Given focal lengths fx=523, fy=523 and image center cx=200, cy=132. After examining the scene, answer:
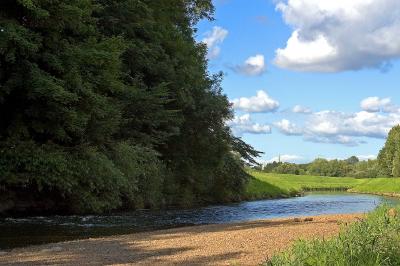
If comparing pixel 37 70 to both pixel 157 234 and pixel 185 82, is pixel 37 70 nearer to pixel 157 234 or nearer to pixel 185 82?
pixel 157 234

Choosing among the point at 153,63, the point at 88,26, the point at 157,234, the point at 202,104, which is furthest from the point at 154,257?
the point at 202,104

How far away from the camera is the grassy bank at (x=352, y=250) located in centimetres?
728

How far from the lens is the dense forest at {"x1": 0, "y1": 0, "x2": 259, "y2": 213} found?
2292 cm

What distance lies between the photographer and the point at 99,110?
84.4 ft

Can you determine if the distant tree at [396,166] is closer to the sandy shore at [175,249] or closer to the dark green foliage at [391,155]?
the dark green foliage at [391,155]

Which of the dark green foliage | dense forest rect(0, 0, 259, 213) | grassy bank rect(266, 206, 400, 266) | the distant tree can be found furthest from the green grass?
grassy bank rect(266, 206, 400, 266)

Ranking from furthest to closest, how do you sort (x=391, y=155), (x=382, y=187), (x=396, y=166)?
(x=391, y=155)
(x=396, y=166)
(x=382, y=187)

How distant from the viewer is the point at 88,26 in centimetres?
2689

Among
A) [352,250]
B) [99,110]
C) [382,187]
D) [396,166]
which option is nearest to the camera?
[352,250]

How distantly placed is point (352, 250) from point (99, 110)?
773 inches

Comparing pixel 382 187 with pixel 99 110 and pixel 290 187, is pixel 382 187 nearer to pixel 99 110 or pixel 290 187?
pixel 290 187

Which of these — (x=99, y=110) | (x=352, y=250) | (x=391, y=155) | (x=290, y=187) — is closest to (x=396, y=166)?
(x=391, y=155)

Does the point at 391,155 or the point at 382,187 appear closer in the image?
the point at 382,187

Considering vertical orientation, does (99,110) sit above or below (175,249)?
above
